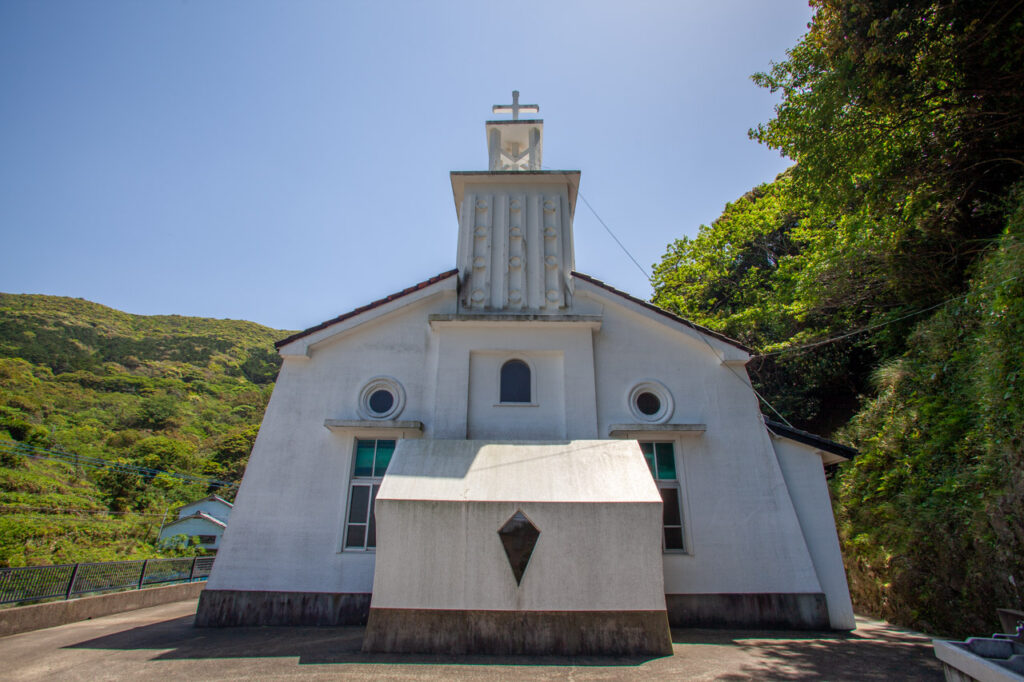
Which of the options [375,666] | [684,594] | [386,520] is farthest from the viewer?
[684,594]

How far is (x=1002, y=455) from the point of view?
26.5 feet

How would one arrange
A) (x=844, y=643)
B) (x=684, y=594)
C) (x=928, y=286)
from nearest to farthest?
1. (x=844, y=643)
2. (x=684, y=594)
3. (x=928, y=286)

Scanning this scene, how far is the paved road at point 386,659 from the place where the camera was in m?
5.99

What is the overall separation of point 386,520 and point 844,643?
7.89 m

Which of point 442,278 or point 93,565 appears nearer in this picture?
point 93,565

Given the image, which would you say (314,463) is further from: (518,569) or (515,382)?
(518,569)

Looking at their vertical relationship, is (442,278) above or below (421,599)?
above

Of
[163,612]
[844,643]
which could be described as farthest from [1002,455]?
[163,612]

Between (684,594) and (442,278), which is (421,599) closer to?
(684,594)

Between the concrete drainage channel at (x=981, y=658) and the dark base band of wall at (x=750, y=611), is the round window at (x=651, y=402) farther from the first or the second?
the concrete drainage channel at (x=981, y=658)

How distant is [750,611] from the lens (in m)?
9.07

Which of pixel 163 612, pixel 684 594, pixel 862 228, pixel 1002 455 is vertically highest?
pixel 862 228

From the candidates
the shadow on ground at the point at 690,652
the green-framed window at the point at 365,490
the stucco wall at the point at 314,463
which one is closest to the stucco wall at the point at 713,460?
the shadow on ground at the point at 690,652

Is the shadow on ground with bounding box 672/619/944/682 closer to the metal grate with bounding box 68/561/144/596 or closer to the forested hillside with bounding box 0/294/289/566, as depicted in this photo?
the metal grate with bounding box 68/561/144/596
